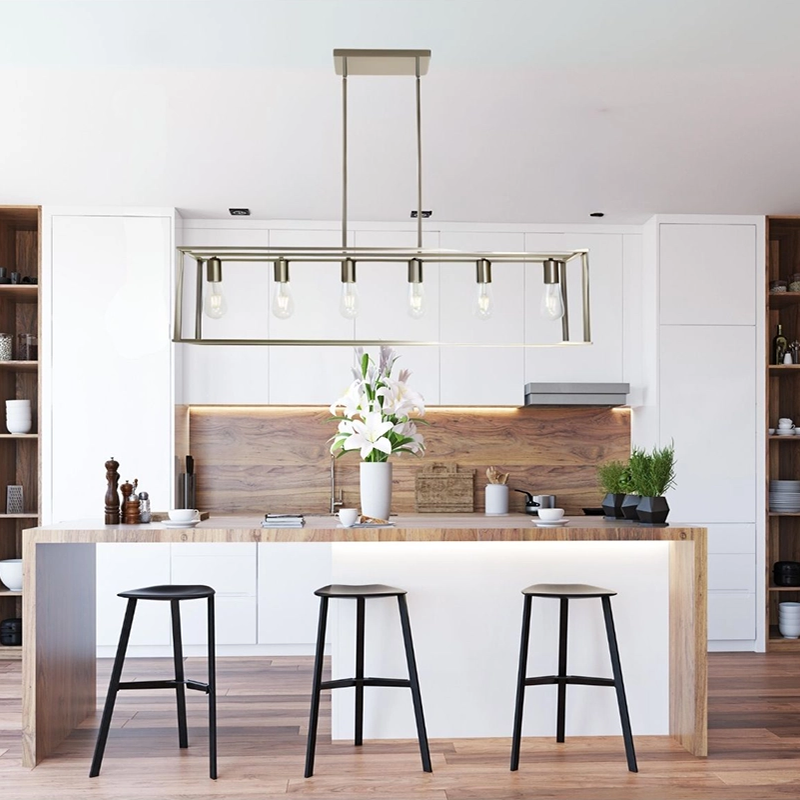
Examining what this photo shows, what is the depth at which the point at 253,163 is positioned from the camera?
500 centimetres

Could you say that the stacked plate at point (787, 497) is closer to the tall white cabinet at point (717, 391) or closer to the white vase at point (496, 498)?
the tall white cabinet at point (717, 391)

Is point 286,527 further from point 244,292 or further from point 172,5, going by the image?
point 244,292

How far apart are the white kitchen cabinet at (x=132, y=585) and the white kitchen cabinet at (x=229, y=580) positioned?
0.46 feet

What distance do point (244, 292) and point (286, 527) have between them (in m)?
2.80

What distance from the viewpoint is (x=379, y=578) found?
13.3 feet

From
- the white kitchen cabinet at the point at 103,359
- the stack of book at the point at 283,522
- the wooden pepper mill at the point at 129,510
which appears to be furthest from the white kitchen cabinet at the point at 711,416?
the wooden pepper mill at the point at 129,510

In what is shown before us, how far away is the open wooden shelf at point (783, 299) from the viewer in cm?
627

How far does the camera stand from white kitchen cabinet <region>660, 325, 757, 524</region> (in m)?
6.06

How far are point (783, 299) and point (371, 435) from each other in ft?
12.1

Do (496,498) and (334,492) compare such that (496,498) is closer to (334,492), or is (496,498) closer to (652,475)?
(334,492)

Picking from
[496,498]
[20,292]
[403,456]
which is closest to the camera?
[20,292]

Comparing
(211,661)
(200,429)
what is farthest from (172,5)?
(200,429)

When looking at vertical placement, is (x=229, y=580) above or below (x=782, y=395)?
below

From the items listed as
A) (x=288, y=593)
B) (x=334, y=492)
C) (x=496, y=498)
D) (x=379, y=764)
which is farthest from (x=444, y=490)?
(x=379, y=764)
